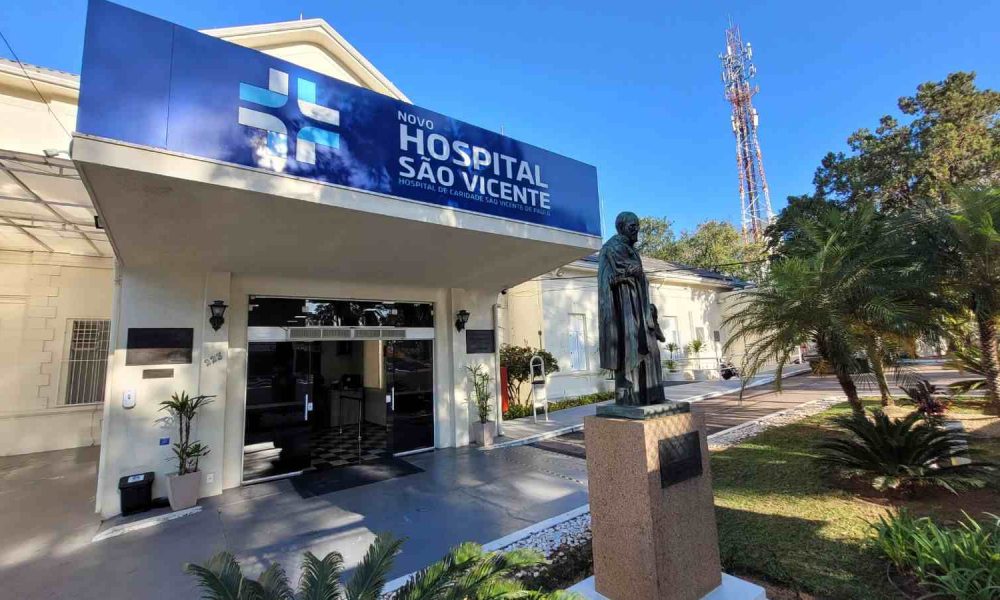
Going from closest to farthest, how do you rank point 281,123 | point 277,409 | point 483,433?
point 281,123 → point 277,409 → point 483,433

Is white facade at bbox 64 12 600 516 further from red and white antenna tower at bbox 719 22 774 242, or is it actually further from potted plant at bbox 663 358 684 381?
red and white antenna tower at bbox 719 22 774 242

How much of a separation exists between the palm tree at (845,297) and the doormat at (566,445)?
3587 millimetres

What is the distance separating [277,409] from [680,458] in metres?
6.62

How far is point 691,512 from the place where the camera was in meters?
3.09

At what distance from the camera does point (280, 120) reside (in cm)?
473

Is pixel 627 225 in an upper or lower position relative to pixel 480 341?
upper

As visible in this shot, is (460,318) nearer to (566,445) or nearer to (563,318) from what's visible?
(566,445)

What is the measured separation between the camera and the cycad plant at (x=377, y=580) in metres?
2.23

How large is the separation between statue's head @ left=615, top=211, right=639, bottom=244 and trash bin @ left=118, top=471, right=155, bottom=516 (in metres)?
6.86

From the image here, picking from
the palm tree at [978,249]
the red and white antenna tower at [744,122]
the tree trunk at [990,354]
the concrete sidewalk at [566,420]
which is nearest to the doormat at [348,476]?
the concrete sidewalk at [566,420]

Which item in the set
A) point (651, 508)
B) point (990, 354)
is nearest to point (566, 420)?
point (990, 354)

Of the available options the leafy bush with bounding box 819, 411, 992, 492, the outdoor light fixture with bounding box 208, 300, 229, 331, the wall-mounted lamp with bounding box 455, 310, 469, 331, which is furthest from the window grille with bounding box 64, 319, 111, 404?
the leafy bush with bounding box 819, 411, 992, 492

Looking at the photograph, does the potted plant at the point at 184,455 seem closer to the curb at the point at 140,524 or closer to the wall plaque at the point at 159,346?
the curb at the point at 140,524

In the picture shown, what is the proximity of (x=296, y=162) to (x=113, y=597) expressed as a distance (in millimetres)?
4433
